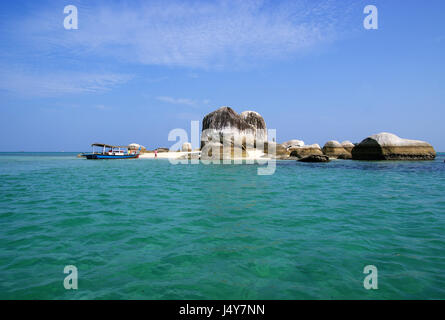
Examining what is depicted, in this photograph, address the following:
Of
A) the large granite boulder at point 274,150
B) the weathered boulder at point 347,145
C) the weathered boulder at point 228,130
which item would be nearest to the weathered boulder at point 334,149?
the weathered boulder at point 347,145

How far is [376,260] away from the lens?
4059 mm

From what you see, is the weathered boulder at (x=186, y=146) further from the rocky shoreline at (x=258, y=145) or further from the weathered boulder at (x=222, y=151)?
the weathered boulder at (x=222, y=151)

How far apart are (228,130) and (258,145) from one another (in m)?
6.84

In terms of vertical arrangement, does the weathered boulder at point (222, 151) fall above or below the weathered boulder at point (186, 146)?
below

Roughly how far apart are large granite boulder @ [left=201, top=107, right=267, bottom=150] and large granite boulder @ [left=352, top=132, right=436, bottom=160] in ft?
52.0

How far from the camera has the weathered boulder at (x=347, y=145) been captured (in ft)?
150

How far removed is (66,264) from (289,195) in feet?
25.9

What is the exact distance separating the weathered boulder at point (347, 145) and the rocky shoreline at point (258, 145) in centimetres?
262

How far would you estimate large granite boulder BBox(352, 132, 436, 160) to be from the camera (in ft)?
104

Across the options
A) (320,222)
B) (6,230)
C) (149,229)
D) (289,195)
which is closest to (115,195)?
(6,230)

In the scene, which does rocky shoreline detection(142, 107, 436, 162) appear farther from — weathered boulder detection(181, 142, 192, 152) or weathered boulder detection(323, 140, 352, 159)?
weathered boulder detection(181, 142, 192, 152)

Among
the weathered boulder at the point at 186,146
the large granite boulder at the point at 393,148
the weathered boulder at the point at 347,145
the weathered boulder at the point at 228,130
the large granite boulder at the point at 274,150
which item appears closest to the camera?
the large granite boulder at the point at 393,148
